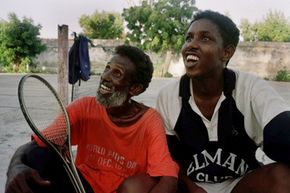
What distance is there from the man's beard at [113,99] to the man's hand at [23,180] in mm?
486

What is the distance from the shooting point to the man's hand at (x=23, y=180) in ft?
5.38

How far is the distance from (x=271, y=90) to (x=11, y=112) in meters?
6.20

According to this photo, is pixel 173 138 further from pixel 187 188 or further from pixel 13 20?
pixel 13 20

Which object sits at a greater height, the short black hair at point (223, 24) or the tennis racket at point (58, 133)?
the short black hair at point (223, 24)

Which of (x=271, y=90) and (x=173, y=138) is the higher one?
(x=271, y=90)

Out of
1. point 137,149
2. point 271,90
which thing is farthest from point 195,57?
point 137,149

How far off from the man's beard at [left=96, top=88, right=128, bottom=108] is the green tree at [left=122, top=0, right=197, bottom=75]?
19.3 metres

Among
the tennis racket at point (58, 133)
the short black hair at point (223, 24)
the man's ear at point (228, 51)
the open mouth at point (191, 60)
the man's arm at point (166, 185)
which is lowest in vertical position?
the man's arm at point (166, 185)

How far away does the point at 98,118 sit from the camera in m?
2.05

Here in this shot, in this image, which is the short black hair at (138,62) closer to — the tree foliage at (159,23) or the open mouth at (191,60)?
the open mouth at (191,60)

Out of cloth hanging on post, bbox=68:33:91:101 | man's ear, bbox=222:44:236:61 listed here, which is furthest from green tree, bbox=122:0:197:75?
man's ear, bbox=222:44:236:61

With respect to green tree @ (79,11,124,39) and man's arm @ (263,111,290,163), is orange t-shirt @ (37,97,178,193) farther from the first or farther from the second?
green tree @ (79,11,124,39)

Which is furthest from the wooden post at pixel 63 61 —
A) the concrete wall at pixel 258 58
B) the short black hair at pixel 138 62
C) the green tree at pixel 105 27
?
the green tree at pixel 105 27

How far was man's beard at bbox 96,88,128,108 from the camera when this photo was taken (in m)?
2.01
